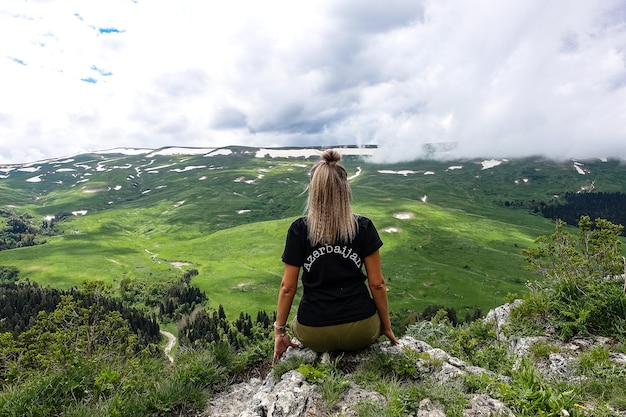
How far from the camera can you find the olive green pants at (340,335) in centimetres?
775

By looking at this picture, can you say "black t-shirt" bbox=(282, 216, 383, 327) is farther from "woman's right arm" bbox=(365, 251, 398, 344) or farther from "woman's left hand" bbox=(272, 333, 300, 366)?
"woman's left hand" bbox=(272, 333, 300, 366)

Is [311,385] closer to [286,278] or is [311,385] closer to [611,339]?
[286,278]

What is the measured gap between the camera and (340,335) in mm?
7832

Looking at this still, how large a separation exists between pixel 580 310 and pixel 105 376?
12542 mm

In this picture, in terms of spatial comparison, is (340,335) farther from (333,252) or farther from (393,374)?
(333,252)

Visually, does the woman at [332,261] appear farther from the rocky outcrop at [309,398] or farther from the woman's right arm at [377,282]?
the rocky outcrop at [309,398]

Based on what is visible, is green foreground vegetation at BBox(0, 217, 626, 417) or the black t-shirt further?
the black t-shirt

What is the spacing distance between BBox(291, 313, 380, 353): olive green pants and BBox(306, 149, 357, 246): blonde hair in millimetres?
1955

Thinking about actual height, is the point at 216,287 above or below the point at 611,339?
below

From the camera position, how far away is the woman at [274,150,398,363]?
750 cm

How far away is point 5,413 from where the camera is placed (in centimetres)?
669

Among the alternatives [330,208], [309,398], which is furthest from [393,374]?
[330,208]

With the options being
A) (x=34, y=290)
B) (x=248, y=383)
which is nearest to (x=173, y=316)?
(x=34, y=290)

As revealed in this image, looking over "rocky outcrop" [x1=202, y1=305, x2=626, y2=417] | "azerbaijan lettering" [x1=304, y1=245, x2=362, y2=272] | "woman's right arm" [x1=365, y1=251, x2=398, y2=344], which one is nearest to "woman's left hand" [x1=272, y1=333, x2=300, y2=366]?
"rocky outcrop" [x1=202, y1=305, x2=626, y2=417]
